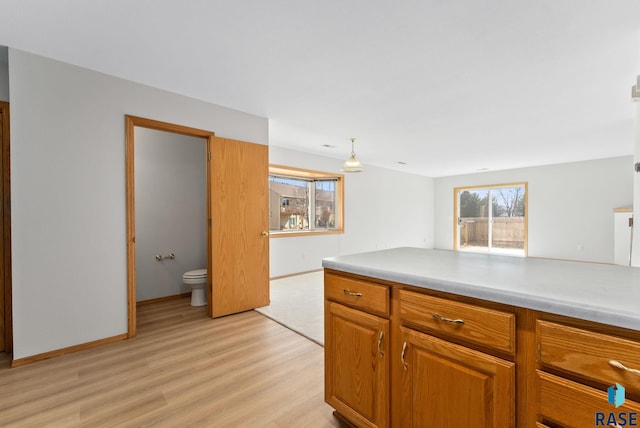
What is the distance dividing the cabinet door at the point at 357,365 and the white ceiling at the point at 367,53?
1.81 m

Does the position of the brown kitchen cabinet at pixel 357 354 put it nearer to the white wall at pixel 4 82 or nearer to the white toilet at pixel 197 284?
the white toilet at pixel 197 284

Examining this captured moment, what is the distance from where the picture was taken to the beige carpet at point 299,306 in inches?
114

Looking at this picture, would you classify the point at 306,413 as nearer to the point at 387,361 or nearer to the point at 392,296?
the point at 387,361

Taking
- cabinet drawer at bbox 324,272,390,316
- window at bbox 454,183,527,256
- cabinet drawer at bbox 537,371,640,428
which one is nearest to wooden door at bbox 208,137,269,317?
cabinet drawer at bbox 324,272,390,316

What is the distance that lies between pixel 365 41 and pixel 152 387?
2.85 metres

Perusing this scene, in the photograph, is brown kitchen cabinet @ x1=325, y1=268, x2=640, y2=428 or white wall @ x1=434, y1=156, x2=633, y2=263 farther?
white wall @ x1=434, y1=156, x2=633, y2=263

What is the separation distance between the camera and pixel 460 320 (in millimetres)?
1030

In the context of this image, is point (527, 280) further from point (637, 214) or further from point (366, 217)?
point (366, 217)

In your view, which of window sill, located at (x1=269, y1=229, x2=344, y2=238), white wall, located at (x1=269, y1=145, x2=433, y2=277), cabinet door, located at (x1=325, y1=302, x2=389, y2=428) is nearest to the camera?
cabinet door, located at (x1=325, y1=302, x2=389, y2=428)

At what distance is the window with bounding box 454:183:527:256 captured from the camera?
7.53 metres

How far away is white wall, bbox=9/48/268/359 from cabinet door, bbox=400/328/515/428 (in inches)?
105

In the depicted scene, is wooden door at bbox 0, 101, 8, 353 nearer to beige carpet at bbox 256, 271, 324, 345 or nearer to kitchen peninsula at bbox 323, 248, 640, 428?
beige carpet at bbox 256, 271, 324, 345

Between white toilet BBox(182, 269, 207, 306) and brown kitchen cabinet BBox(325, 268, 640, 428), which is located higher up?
brown kitchen cabinet BBox(325, 268, 640, 428)

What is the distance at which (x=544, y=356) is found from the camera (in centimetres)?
86
